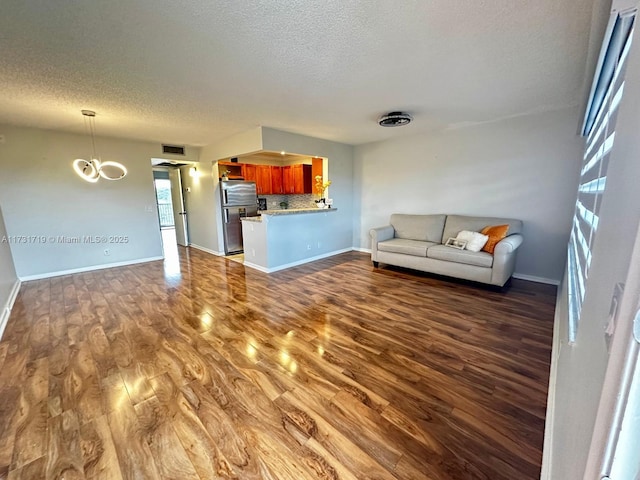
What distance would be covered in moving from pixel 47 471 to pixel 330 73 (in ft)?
10.4

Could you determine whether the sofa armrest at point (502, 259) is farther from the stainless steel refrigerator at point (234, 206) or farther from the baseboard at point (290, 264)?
the stainless steel refrigerator at point (234, 206)

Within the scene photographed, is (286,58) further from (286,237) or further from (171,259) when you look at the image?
(171,259)

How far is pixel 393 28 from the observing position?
1.70 metres

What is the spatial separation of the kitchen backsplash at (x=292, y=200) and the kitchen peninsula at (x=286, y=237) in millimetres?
1661

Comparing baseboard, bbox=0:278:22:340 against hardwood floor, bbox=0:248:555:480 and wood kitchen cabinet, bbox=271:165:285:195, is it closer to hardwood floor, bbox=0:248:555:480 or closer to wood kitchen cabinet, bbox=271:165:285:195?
hardwood floor, bbox=0:248:555:480

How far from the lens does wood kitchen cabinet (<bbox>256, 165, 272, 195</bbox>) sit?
6.38 meters

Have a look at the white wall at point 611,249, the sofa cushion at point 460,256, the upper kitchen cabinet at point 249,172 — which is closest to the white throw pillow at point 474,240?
the sofa cushion at point 460,256

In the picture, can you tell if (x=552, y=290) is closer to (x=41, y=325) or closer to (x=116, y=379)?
(x=116, y=379)

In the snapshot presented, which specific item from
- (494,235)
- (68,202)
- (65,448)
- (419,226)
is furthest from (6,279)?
(494,235)

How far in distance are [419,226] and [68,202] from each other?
6.09m

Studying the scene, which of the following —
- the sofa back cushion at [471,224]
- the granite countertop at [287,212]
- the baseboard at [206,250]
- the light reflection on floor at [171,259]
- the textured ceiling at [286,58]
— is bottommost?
the light reflection on floor at [171,259]

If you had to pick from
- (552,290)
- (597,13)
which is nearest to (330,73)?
(597,13)

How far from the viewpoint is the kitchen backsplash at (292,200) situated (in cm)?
693

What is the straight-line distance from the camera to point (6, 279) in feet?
10.9
